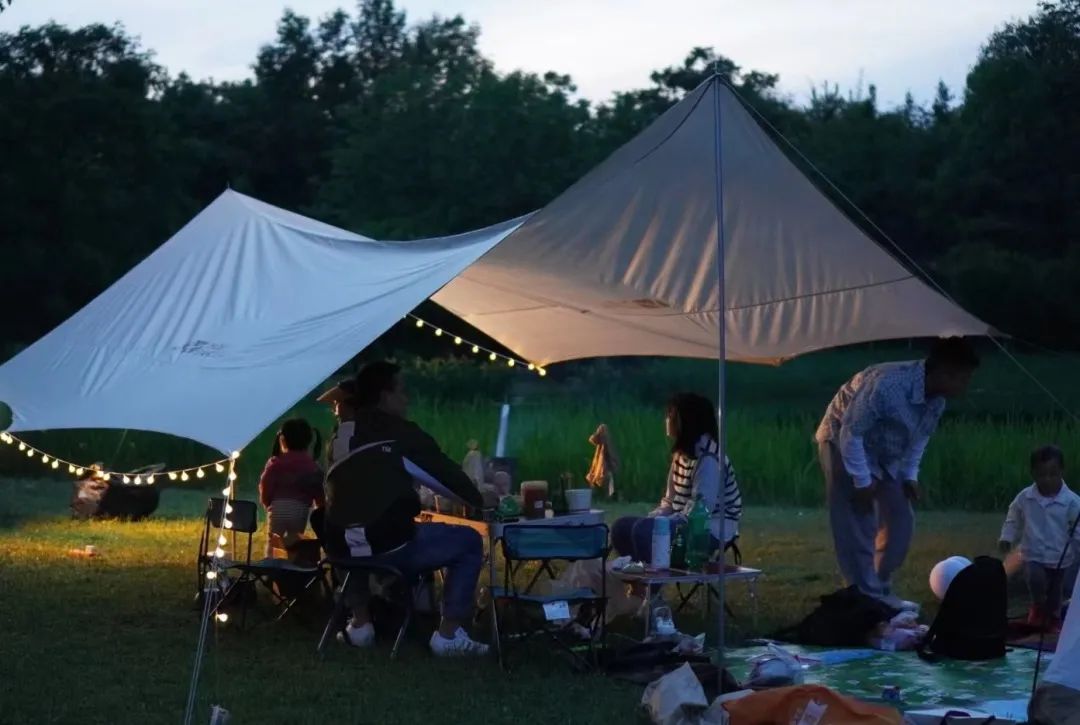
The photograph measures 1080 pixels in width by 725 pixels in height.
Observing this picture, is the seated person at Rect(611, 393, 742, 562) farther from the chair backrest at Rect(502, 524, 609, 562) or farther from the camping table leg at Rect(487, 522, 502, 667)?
the chair backrest at Rect(502, 524, 609, 562)

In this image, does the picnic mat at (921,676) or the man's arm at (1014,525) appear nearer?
the picnic mat at (921,676)

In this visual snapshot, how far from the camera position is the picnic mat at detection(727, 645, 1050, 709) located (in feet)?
18.1

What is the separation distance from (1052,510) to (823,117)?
24.4m

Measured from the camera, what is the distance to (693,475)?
22.3 feet

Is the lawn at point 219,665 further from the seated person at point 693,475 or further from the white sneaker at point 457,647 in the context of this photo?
the seated person at point 693,475

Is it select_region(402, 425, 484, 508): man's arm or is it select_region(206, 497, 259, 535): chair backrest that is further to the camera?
select_region(206, 497, 259, 535): chair backrest

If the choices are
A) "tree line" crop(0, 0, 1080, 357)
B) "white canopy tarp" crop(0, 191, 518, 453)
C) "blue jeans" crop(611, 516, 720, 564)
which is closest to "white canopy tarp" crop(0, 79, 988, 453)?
"white canopy tarp" crop(0, 191, 518, 453)

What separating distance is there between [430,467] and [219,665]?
3.64ft

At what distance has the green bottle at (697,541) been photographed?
6312 mm

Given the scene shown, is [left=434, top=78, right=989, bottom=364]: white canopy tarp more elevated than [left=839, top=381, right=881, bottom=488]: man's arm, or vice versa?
[left=434, top=78, right=989, bottom=364]: white canopy tarp

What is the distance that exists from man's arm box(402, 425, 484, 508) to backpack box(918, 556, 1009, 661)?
6.56 ft

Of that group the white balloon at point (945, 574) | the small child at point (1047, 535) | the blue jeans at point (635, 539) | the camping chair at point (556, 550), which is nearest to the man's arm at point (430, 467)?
the camping chair at point (556, 550)

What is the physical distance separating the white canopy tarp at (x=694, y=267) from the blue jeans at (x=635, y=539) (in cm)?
122

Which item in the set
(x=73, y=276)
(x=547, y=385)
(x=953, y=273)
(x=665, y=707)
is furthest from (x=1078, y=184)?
(x=665, y=707)
